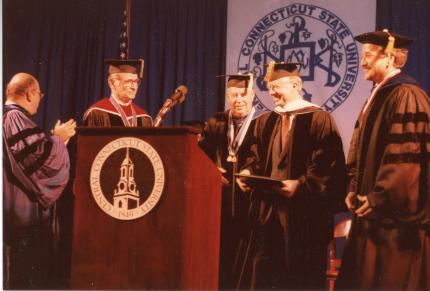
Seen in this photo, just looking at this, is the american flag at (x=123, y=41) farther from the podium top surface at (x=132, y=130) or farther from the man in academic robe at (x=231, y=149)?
the podium top surface at (x=132, y=130)

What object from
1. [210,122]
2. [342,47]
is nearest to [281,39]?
[342,47]

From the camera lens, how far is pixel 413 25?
359 centimetres

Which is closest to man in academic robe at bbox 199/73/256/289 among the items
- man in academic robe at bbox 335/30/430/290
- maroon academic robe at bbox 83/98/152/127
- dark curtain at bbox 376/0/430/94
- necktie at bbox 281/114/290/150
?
necktie at bbox 281/114/290/150

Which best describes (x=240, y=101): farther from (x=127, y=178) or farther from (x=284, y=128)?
(x=127, y=178)

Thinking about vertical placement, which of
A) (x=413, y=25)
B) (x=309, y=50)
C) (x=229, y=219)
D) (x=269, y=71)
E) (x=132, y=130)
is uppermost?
(x=413, y=25)

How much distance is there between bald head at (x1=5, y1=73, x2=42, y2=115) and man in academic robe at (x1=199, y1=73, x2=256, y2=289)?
4.16 feet

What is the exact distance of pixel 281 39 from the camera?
12.6ft

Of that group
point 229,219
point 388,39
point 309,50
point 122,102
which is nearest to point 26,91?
point 122,102

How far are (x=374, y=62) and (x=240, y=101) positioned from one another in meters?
0.85

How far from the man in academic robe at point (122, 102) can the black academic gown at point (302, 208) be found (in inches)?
36.3

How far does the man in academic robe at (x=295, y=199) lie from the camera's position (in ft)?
11.5

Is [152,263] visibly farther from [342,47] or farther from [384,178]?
[342,47]

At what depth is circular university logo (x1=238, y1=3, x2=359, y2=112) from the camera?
12.2 feet

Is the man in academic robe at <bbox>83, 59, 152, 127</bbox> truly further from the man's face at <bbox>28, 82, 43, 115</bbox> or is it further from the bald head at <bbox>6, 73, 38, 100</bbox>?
the bald head at <bbox>6, 73, 38, 100</bbox>
